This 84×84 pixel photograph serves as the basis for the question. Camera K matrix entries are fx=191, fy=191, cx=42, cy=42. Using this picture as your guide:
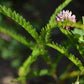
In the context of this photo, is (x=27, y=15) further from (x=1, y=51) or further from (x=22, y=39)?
(x=22, y=39)

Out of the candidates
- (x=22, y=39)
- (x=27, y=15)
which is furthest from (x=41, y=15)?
(x=22, y=39)

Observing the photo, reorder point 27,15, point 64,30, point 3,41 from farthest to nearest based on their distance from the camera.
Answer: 1. point 27,15
2. point 3,41
3. point 64,30

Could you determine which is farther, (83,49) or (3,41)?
(3,41)

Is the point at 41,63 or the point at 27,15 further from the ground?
the point at 27,15

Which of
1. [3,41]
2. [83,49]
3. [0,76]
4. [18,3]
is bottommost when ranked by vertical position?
[83,49]

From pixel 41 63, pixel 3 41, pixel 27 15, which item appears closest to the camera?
pixel 3 41

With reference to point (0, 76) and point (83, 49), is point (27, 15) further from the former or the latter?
point (83, 49)

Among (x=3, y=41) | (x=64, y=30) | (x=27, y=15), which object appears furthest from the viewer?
(x=27, y=15)

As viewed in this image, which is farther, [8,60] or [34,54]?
[8,60]

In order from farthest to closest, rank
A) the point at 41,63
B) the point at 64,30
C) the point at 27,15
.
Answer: the point at 27,15, the point at 41,63, the point at 64,30
